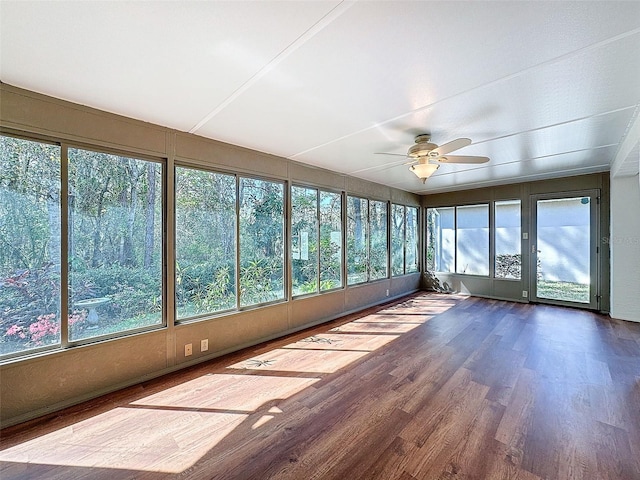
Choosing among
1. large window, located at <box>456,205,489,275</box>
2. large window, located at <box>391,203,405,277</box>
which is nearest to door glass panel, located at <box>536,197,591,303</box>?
large window, located at <box>456,205,489,275</box>

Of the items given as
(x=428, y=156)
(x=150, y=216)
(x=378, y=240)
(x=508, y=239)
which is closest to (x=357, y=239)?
(x=378, y=240)

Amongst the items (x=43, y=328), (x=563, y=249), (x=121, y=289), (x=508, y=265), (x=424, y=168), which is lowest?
(x=43, y=328)

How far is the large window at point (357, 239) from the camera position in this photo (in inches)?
215

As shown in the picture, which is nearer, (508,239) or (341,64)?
(341,64)

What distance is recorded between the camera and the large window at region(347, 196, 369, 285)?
5.46 metres

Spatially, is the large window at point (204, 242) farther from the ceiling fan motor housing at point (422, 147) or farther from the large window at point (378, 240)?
the large window at point (378, 240)

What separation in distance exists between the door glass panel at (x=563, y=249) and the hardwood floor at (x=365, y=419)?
215 cm

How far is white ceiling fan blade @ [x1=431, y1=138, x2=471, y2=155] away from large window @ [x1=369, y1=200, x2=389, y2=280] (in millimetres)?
3022

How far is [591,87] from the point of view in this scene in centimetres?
222

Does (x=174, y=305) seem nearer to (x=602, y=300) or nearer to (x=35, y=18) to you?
(x=35, y=18)

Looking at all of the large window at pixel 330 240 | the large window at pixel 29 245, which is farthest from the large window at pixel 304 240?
the large window at pixel 29 245

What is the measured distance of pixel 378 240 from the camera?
624 cm

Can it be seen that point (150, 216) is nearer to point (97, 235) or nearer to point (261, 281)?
point (97, 235)

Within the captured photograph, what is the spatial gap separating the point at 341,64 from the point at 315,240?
3.08m
